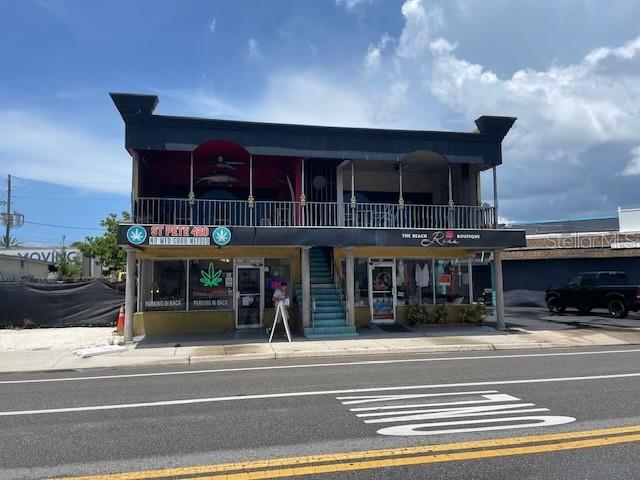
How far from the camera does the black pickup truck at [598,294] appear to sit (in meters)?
21.2

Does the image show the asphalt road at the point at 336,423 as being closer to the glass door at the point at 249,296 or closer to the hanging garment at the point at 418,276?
the glass door at the point at 249,296

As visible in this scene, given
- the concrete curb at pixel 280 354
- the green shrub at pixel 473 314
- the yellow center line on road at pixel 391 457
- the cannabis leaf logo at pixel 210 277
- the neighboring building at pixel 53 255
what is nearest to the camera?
the yellow center line on road at pixel 391 457

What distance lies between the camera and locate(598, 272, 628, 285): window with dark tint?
21.8m

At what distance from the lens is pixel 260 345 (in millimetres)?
14406

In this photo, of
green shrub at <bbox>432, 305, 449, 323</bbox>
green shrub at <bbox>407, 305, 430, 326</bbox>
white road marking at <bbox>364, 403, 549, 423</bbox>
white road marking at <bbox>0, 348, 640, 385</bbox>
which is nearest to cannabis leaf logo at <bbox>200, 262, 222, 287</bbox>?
green shrub at <bbox>407, 305, 430, 326</bbox>

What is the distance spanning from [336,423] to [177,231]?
9.65m

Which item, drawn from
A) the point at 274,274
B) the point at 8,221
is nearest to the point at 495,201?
the point at 274,274

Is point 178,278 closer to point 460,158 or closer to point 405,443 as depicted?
point 460,158

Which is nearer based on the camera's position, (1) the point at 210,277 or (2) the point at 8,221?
(1) the point at 210,277

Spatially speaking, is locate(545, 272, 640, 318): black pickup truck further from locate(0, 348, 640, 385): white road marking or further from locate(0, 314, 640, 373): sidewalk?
locate(0, 348, 640, 385): white road marking

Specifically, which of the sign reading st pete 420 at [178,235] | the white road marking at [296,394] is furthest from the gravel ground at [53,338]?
the white road marking at [296,394]

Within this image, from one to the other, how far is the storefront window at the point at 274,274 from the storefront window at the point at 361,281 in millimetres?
2202

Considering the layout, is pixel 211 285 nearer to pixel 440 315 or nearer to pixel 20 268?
pixel 440 315

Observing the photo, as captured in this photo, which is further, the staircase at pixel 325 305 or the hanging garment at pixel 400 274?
the hanging garment at pixel 400 274
